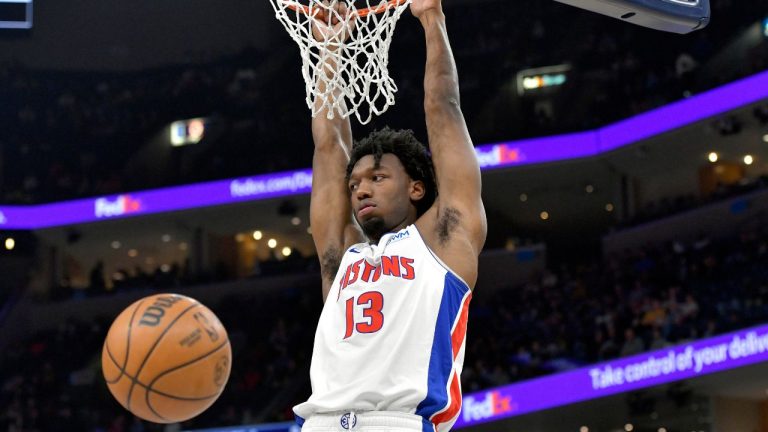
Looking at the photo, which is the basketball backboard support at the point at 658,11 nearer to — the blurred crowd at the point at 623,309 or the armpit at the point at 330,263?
the armpit at the point at 330,263

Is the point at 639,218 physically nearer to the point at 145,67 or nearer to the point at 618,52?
the point at 618,52

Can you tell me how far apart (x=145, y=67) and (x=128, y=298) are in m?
4.05

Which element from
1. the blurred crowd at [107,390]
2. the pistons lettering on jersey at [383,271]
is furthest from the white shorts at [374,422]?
the blurred crowd at [107,390]

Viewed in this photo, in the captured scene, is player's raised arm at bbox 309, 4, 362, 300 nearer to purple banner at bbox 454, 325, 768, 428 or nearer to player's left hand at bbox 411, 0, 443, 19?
player's left hand at bbox 411, 0, 443, 19

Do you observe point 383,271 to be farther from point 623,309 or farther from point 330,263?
point 623,309

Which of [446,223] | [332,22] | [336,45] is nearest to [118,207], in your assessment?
[332,22]

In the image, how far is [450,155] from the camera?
3.07 meters

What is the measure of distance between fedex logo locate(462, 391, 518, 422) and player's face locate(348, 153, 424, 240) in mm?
10120

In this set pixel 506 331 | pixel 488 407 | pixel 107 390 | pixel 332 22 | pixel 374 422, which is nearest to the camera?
pixel 374 422

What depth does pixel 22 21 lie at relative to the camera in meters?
12.9

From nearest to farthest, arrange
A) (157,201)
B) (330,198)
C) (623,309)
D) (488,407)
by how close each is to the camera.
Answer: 1. (330,198)
2. (488,407)
3. (623,309)
4. (157,201)

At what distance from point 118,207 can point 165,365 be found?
1193 centimetres

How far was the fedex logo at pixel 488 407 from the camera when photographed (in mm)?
12930

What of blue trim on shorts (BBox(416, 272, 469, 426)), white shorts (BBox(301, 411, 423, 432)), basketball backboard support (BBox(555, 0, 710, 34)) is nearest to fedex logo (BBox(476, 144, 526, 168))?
basketball backboard support (BBox(555, 0, 710, 34))
